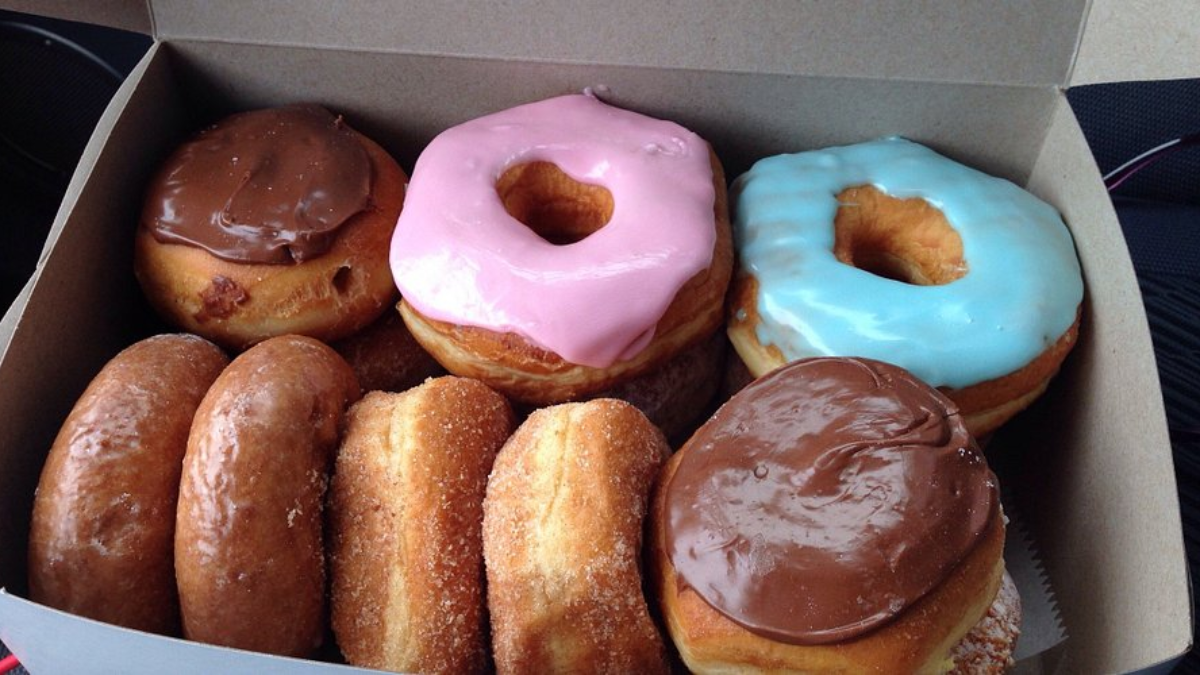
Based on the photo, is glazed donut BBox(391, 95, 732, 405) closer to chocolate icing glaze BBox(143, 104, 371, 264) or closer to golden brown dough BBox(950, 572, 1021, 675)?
chocolate icing glaze BBox(143, 104, 371, 264)

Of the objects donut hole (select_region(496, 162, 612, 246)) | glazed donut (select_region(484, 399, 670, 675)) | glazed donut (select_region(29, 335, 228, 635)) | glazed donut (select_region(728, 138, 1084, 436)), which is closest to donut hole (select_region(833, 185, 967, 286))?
glazed donut (select_region(728, 138, 1084, 436))

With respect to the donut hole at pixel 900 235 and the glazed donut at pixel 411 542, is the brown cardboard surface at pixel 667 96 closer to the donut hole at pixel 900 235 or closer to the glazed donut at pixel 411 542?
the donut hole at pixel 900 235

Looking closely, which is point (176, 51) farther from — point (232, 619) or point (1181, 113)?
point (1181, 113)

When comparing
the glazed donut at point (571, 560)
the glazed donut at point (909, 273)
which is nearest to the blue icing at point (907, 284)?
the glazed donut at point (909, 273)

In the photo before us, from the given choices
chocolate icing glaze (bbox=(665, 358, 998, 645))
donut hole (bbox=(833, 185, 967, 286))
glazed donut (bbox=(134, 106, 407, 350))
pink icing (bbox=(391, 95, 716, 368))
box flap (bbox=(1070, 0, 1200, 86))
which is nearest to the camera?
chocolate icing glaze (bbox=(665, 358, 998, 645))

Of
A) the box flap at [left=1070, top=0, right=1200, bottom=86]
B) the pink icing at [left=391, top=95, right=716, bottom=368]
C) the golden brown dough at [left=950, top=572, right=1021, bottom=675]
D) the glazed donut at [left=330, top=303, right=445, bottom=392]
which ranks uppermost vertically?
the pink icing at [left=391, top=95, right=716, bottom=368]

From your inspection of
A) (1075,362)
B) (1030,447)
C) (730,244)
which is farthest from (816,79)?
(1030,447)
